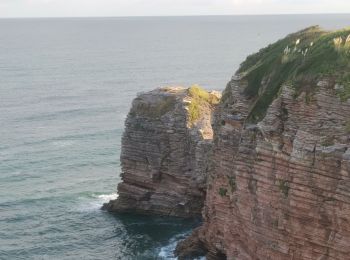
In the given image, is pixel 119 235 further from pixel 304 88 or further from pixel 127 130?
pixel 304 88

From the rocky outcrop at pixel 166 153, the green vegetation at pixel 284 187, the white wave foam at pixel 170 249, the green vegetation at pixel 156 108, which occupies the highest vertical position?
the green vegetation at pixel 284 187

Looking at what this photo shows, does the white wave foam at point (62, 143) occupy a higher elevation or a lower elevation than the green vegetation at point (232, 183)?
lower

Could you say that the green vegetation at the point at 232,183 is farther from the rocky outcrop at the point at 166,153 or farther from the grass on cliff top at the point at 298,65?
the rocky outcrop at the point at 166,153

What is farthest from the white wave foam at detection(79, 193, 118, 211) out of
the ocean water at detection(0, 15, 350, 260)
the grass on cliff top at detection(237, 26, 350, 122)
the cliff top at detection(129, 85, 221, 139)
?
the grass on cliff top at detection(237, 26, 350, 122)

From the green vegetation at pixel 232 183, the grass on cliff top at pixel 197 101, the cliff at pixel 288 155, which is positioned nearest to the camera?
the cliff at pixel 288 155

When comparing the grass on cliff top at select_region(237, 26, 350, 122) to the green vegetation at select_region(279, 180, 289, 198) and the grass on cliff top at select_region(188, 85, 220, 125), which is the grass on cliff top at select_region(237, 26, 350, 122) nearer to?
the green vegetation at select_region(279, 180, 289, 198)

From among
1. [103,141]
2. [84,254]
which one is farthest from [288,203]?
[103,141]

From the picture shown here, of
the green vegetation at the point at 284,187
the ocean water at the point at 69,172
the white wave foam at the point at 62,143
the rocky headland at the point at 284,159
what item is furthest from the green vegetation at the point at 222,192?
the white wave foam at the point at 62,143
